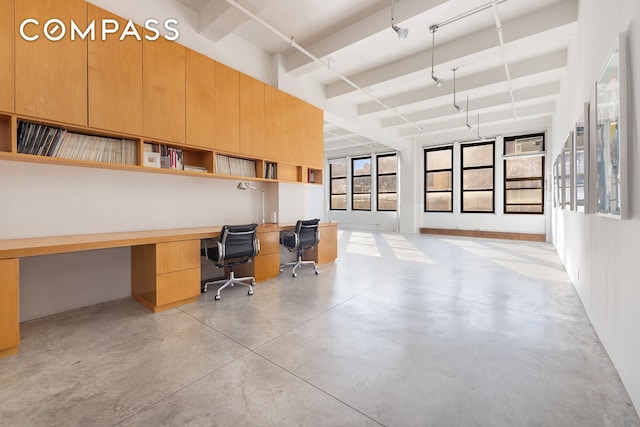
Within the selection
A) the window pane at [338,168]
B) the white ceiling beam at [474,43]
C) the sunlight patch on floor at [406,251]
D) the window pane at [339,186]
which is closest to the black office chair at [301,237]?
the sunlight patch on floor at [406,251]

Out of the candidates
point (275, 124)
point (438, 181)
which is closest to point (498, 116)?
point (438, 181)

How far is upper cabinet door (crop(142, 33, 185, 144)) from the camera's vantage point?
10.7ft

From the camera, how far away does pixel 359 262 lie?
5.77m

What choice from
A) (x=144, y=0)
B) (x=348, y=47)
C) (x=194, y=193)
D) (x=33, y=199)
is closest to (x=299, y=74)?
(x=348, y=47)

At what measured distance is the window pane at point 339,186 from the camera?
12938 millimetres

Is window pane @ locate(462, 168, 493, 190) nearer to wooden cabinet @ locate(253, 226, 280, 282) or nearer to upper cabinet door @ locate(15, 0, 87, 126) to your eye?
wooden cabinet @ locate(253, 226, 280, 282)

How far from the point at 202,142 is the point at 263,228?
4.89ft

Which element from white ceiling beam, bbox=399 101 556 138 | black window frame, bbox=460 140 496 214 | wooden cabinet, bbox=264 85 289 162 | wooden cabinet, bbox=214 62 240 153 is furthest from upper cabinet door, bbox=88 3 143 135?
black window frame, bbox=460 140 496 214

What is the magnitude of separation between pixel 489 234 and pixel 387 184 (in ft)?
13.5

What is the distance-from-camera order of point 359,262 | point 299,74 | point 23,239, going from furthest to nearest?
point 359,262, point 299,74, point 23,239

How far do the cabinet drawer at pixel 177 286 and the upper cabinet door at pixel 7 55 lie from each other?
202cm

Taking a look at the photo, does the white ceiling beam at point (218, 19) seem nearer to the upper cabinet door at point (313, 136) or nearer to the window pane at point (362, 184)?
the upper cabinet door at point (313, 136)

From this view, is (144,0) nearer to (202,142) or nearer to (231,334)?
(202,142)

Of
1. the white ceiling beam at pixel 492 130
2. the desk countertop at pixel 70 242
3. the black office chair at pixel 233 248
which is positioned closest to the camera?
the desk countertop at pixel 70 242
